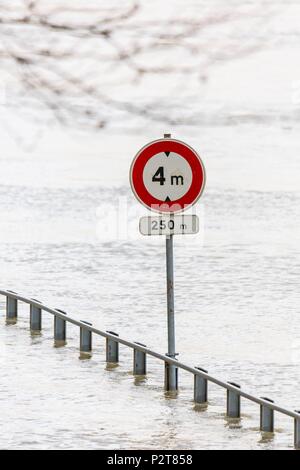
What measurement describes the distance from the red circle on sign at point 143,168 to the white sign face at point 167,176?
2 centimetres

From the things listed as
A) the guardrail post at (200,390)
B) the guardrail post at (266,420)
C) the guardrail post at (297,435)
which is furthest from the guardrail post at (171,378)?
the guardrail post at (297,435)

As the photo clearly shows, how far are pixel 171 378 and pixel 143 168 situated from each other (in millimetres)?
1622

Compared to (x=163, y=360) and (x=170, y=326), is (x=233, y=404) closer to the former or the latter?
(x=170, y=326)

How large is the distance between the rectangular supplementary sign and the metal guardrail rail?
939 millimetres

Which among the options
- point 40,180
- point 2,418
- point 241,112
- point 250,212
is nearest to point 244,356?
point 2,418

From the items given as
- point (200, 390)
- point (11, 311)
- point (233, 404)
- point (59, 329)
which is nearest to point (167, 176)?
point (200, 390)

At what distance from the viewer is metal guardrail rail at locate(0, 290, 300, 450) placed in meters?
11.1

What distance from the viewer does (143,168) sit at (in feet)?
40.9

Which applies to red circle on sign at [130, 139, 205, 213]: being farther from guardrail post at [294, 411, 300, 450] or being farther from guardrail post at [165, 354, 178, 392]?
guardrail post at [294, 411, 300, 450]

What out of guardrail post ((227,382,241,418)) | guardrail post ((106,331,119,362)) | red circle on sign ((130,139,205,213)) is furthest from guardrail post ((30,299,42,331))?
guardrail post ((227,382,241,418))

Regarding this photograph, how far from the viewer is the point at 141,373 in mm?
13312

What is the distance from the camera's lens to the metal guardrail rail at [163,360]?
11.1 m
